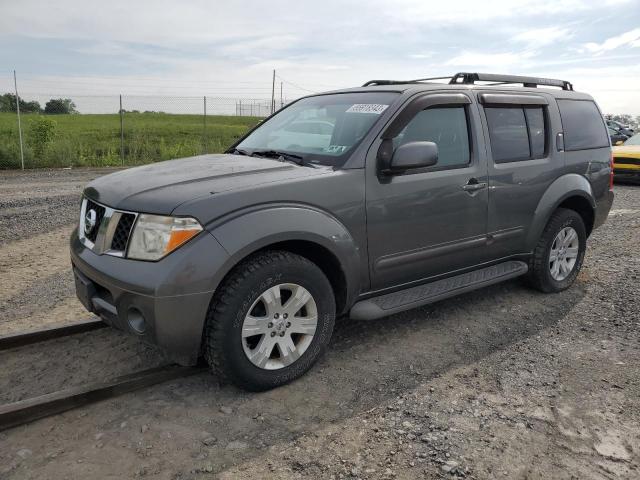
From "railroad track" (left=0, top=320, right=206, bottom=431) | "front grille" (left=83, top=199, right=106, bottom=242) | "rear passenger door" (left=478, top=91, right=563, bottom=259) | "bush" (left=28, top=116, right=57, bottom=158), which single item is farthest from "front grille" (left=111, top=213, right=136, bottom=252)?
"bush" (left=28, top=116, right=57, bottom=158)

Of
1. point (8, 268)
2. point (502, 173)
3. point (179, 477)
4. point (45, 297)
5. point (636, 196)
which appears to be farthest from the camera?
point (636, 196)

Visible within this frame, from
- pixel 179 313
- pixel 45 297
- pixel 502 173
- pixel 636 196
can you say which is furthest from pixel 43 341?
pixel 636 196

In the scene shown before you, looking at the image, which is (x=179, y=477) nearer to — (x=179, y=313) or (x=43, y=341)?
(x=179, y=313)

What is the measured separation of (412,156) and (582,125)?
8.47ft

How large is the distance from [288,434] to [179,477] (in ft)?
1.93

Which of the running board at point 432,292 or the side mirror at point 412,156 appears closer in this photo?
the side mirror at point 412,156

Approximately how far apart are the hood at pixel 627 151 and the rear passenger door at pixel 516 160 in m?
9.37

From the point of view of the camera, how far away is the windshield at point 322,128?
140 inches

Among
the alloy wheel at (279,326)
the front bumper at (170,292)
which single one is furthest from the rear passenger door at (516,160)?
the front bumper at (170,292)

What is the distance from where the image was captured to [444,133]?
3893 mm

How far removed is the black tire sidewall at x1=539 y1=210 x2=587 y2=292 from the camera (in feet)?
15.5

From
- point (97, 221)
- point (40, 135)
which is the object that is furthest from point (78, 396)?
point (40, 135)

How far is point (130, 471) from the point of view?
2.43 metres

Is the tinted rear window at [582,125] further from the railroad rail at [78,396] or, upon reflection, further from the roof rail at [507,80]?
the railroad rail at [78,396]
